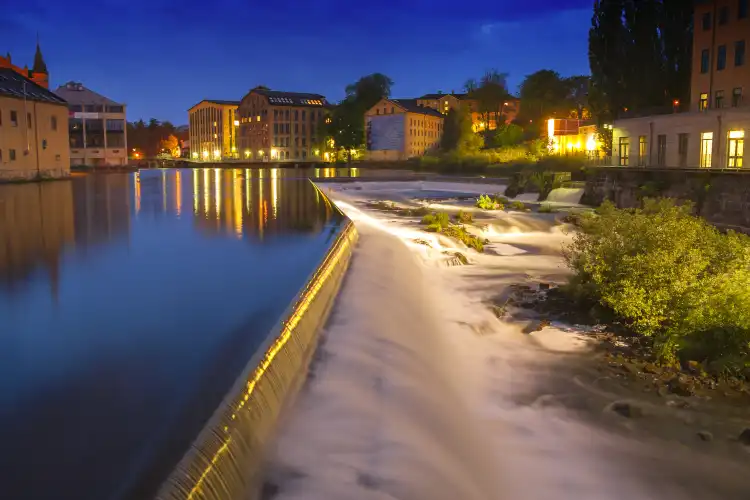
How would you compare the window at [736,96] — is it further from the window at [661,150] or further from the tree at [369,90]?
the tree at [369,90]

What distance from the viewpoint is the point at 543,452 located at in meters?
7.03

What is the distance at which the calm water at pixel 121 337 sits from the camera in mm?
5031

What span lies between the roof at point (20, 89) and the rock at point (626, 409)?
122 ft

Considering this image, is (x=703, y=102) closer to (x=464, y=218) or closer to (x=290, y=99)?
(x=464, y=218)

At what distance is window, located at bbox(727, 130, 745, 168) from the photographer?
2466cm

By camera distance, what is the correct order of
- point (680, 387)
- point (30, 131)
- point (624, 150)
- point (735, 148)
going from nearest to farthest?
point (680, 387)
point (735, 148)
point (624, 150)
point (30, 131)

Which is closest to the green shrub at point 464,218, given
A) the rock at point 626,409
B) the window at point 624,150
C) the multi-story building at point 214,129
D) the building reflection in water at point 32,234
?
the building reflection in water at point 32,234

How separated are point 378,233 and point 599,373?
440 inches

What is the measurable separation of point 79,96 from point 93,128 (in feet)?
13.6

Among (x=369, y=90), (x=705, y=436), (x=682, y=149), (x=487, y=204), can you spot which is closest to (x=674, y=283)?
(x=705, y=436)

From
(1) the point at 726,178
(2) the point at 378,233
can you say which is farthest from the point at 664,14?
(2) the point at 378,233

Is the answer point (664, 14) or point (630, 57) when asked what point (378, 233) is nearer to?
point (630, 57)

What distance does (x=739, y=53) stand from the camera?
30.5 meters

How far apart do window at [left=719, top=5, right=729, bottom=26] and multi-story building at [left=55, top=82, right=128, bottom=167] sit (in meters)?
62.5
